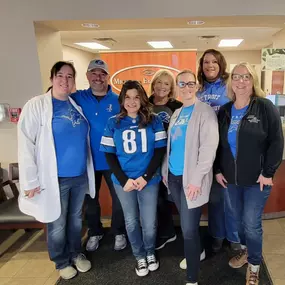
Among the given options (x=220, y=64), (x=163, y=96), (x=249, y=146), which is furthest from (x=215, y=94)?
(x=249, y=146)

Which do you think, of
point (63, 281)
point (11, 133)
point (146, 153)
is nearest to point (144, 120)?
point (146, 153)

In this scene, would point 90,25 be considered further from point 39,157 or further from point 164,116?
point 39,157

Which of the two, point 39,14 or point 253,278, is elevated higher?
point 39,14

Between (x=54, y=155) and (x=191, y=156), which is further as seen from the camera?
(x=54, y=155)

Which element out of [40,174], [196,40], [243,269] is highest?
[196,40]

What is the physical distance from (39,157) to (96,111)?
1.76 feet

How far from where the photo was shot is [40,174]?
187 cm

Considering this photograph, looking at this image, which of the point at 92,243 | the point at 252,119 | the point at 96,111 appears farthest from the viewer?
the point at 92,243

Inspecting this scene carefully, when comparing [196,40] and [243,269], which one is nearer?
[243,269]

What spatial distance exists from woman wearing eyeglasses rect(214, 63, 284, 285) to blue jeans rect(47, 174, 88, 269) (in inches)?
41.9

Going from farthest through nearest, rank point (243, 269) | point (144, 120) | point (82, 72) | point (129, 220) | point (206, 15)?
point (82, 72) → point (206, 15) → point (243, 269) → point (129, 220) → point (144, 120)

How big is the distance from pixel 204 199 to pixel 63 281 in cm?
129

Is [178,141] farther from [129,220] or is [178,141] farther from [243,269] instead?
[243,269]

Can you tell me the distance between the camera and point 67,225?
6.86 ft
